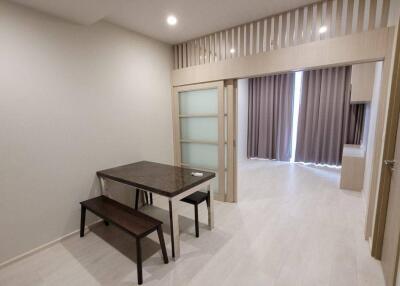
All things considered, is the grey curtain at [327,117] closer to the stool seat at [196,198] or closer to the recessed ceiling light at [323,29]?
the recessed ceiling light at [323,29]

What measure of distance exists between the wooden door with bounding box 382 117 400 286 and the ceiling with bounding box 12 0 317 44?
1.79m

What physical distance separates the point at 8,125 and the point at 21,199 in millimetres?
713

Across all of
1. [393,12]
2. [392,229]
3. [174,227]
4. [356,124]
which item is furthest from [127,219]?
[356,124]

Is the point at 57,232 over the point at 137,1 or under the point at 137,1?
under

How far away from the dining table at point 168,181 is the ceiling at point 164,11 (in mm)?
1695

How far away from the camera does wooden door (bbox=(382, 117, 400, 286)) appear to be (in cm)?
138

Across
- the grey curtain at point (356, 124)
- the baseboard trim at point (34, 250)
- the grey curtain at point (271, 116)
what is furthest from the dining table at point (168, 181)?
the grey curtain at point (356, 124)

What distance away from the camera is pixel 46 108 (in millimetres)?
2045

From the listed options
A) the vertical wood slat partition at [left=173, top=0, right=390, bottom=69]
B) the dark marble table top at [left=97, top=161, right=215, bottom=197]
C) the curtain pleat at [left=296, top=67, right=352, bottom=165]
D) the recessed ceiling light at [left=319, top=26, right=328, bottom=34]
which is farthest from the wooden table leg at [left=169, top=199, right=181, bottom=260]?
the curtain pleat at [left=296, top=67, right=352, bottom=165]

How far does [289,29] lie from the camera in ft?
7.79

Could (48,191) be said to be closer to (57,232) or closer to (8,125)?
(57,232)

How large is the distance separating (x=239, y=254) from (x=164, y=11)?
2710 mm

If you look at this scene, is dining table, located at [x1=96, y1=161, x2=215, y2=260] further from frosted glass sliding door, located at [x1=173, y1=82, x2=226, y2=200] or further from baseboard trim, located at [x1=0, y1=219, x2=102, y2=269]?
frosted glass sliding door, located at [x1=173, y1=82, x2=226, y2=200]

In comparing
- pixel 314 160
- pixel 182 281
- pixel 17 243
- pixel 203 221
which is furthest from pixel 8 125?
pixel 314 160
